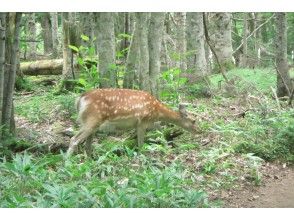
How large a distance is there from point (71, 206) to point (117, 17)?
1194 cm

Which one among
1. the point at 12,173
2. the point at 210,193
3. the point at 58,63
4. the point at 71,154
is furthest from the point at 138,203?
the point at 58,63

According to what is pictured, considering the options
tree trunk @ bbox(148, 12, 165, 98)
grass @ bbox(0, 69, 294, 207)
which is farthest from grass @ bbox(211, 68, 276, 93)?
tree trunk @ bbox(148, 12, 165, 98)

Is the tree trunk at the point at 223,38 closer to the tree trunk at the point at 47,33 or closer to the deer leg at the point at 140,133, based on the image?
the tree trunk at the point at 47,33

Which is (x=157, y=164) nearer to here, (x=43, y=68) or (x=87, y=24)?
(x=43, y=68)

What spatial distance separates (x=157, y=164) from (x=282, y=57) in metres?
5.34

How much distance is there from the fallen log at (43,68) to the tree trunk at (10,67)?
249 inches

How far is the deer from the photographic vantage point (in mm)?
7191

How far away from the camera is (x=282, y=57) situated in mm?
10914

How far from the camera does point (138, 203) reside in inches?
183

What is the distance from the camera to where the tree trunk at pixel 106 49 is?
341 inches

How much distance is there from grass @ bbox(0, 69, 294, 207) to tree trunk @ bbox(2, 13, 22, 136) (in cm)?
66

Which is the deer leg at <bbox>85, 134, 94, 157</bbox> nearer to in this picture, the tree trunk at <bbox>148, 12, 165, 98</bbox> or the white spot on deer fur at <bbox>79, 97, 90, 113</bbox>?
the white spot on deer fur at <bbox>79, 97, 90, 113</bbox>

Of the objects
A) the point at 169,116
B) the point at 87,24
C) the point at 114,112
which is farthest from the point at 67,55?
the point at 87,24
